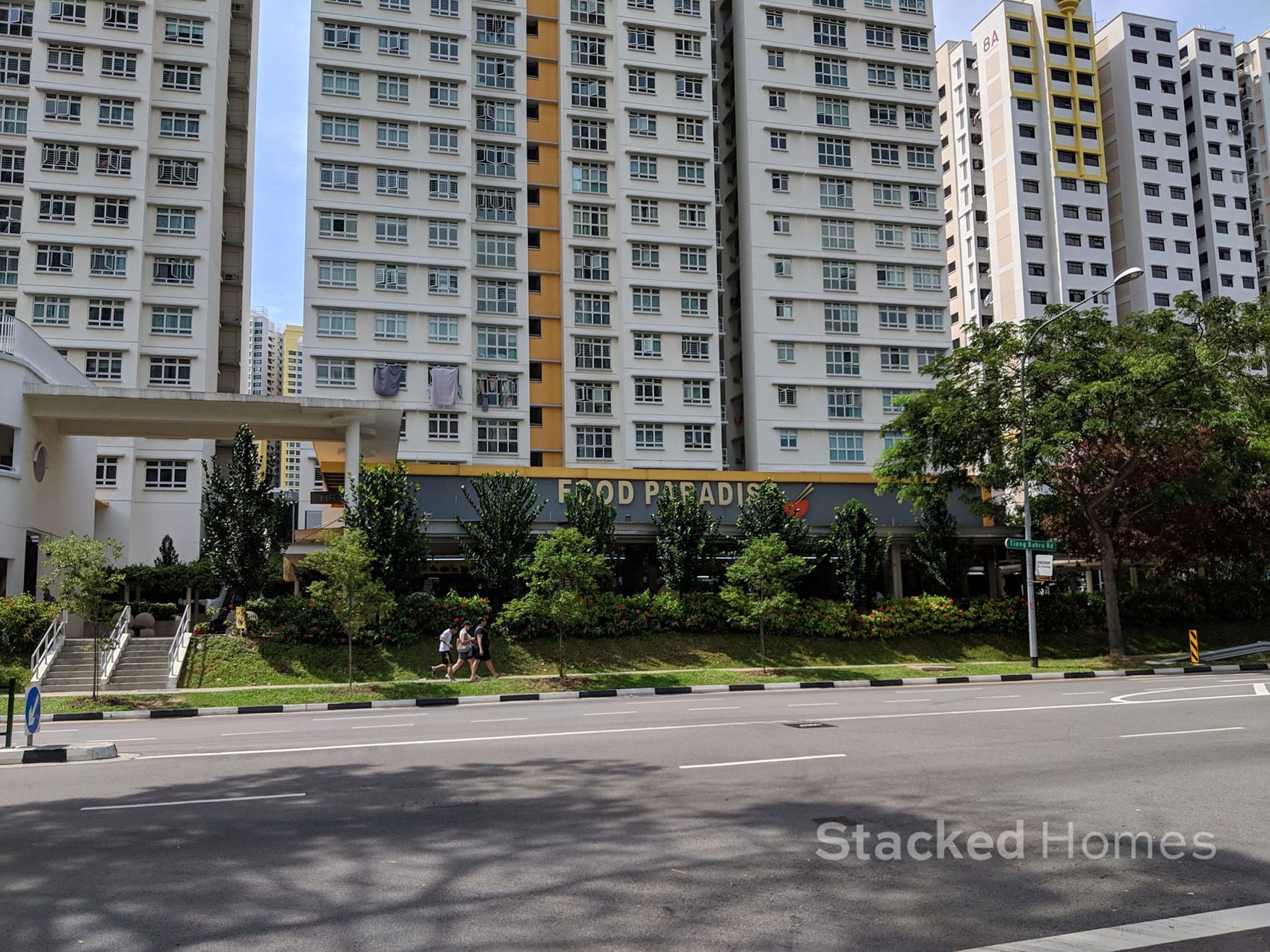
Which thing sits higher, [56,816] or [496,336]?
[496,336]

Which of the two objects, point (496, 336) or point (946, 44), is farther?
point (946, 44)

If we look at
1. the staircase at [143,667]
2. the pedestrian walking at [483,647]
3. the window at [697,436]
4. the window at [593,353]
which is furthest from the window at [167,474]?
the pedestrian walking at [483,647]

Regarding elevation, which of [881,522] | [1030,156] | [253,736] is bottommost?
[253,736]

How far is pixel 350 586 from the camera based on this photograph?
22547 mm

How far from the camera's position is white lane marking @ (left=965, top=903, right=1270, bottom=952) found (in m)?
5.03

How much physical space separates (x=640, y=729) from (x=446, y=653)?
38.0 ft

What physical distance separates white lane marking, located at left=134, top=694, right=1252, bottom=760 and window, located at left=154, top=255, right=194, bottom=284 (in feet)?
150

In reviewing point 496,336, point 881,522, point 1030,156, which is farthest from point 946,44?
point 881,522

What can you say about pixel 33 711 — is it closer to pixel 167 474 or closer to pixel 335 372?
pixel 335 372

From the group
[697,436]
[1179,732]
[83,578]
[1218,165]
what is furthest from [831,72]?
[1179,732]

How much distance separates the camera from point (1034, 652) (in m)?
27.2

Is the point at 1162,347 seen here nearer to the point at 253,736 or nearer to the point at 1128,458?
the point at 1128,458

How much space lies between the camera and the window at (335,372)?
51.5 meters

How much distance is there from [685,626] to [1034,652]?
31.9ft
